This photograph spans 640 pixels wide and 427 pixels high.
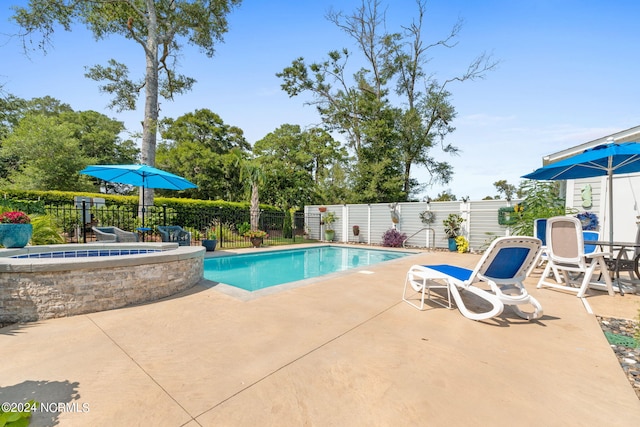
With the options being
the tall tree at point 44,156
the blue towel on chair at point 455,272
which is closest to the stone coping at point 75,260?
the blue towel on chair at point 455,272

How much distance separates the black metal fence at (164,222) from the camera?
8.85 meters

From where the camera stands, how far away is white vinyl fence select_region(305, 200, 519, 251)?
1078cm

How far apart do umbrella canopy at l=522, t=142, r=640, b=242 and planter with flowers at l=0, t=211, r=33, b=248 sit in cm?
933

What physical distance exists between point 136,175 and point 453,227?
11.8 meters

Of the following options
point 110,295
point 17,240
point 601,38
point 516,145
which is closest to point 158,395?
point 110,295

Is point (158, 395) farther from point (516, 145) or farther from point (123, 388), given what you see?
point (516, 145)

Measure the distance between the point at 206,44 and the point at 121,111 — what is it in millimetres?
5727

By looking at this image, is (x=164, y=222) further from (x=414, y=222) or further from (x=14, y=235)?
(x=414, y=222)

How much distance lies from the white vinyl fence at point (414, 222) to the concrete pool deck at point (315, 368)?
25.4 feet

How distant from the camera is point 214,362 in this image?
2271 mm

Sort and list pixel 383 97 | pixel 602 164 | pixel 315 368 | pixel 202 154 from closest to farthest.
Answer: pixel 315 368
pixel 602 164
pixel 202 154
pixel 383 97

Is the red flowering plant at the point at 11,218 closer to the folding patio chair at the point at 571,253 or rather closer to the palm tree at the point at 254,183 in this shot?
the palm tree at the point at 254,183

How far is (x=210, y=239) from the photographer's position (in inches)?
417

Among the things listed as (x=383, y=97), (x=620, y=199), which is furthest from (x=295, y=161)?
(x=620, y=199)
